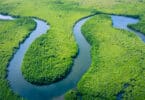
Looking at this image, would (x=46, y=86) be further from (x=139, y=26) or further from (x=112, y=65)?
(x=139, y=26)

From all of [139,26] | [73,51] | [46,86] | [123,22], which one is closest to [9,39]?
[73,51]

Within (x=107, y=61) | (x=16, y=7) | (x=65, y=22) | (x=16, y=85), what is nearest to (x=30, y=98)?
(x=16, y=85)

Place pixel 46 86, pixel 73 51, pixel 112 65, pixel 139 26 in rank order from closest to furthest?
1. pixel 46 86
2. pixel 112 65
3. pixel 73 51
4. pixel 139 26

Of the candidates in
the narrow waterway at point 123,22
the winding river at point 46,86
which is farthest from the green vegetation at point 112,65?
the narrow waterway at point 123,22

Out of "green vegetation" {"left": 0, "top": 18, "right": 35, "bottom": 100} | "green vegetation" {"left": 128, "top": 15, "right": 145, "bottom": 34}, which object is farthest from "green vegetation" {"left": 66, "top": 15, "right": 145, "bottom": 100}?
"green vegetation" {"left": 0, "top": 18, "right": 35, "bottom": 100}

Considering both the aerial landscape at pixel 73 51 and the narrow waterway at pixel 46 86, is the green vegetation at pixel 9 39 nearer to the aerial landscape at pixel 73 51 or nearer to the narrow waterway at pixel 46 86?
the aerial landscape at pixel 73 51

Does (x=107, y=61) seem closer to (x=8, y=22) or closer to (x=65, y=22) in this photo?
(x=65, y=22)

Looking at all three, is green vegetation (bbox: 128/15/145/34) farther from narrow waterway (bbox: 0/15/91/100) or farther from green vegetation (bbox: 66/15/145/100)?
narrow waterway (bbox: 0/15/91/100)
